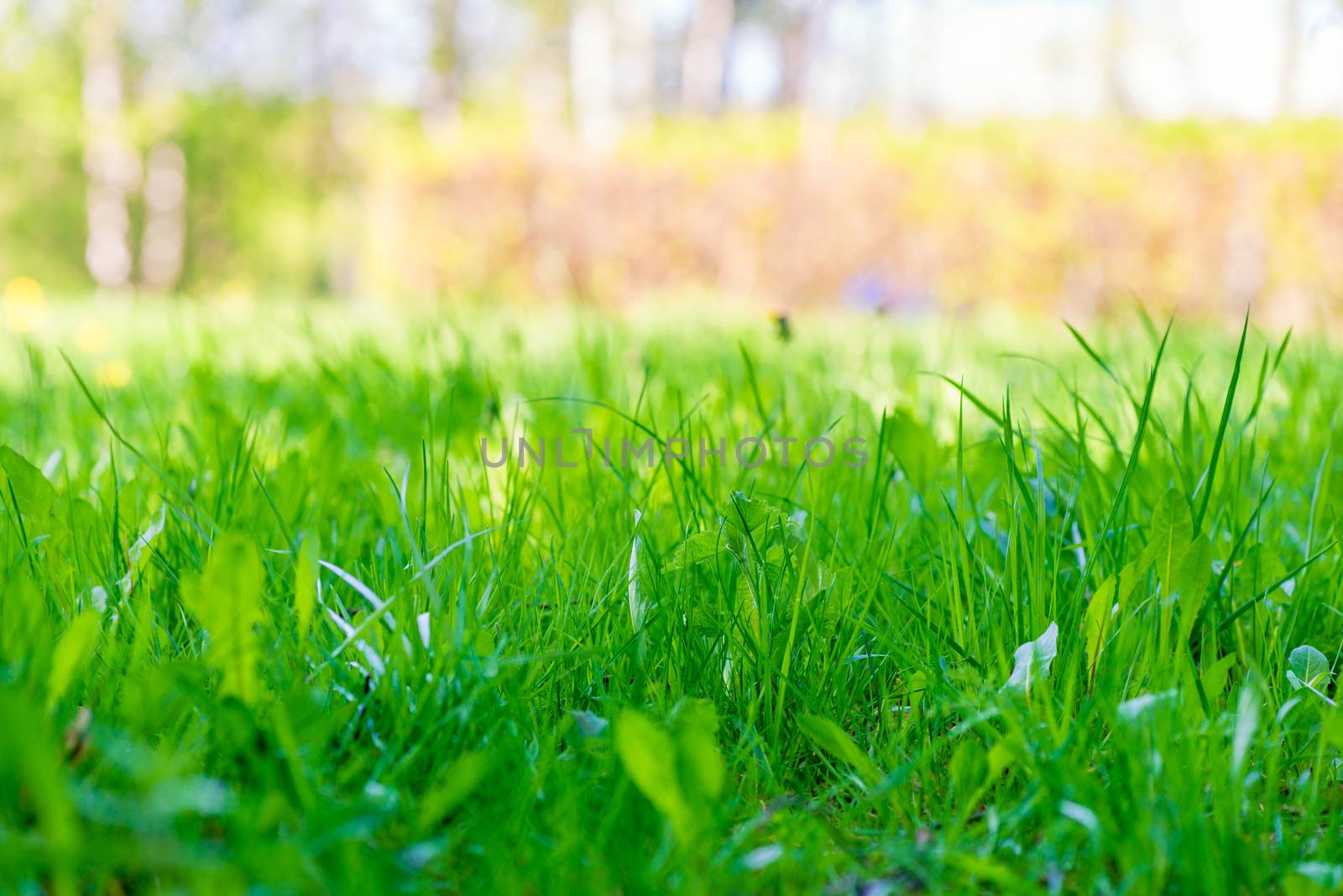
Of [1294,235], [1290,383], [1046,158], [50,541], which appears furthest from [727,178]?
[50,541]

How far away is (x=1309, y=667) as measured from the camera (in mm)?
1015

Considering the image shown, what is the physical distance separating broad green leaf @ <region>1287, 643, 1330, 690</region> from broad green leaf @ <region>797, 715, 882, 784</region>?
450mm

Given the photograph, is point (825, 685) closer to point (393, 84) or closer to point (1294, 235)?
point (1294, 235)

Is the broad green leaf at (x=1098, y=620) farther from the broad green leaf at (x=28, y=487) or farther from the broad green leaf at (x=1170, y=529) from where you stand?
the broad green leaf at (x=28, y=487)

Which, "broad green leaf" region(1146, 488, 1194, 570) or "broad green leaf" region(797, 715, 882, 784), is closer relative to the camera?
"broad green leaf" region(797, 715, 882, 784)

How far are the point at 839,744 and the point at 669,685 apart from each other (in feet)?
0.64

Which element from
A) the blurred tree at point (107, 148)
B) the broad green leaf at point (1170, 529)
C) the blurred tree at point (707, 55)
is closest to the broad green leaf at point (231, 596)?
the broad green leaf at point (1170, 529)

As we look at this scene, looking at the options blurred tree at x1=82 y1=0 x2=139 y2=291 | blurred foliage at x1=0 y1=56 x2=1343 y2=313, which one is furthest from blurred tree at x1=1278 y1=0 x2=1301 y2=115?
blurred tree at x1=82 y1=0 x2=139 y2=291

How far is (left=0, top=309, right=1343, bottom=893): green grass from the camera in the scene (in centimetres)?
70

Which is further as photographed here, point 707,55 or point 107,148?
point 707,55

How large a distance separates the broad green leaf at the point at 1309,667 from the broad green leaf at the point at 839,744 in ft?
1.48

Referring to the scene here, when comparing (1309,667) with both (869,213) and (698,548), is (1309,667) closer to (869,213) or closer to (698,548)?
(698,548)

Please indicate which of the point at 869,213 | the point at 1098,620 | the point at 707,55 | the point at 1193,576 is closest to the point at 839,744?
the point at 1098,620

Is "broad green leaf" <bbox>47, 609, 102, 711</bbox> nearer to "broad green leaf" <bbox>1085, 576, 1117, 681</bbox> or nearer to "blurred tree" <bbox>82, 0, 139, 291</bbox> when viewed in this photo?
"broad green leaf" <bbox>1085, 576, 1117, 681</bbox>
